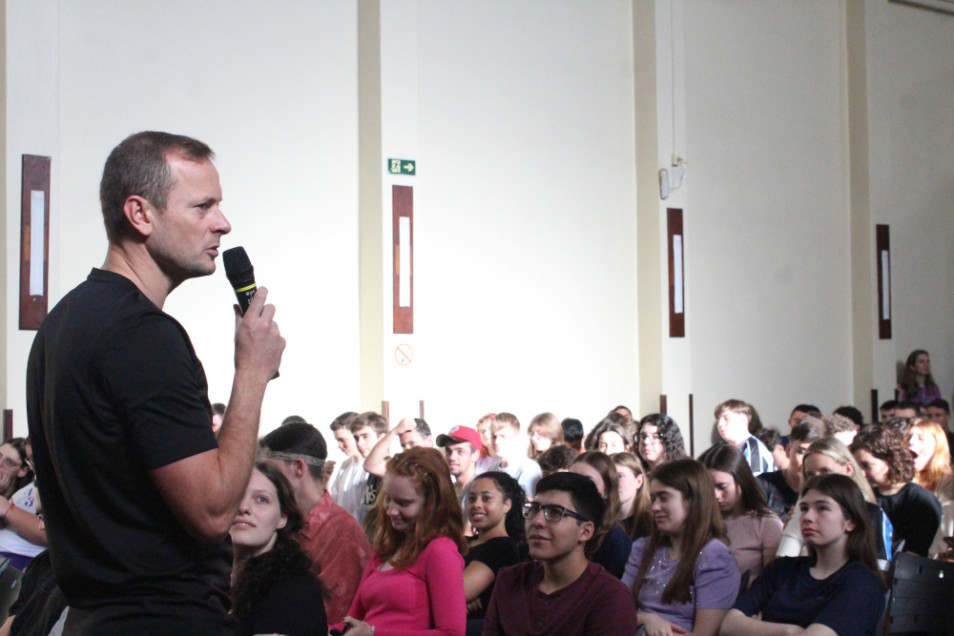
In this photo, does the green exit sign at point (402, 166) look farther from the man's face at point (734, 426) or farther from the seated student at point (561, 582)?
the seated student at point (561, 582)

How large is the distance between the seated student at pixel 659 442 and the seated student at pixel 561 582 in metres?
2.67

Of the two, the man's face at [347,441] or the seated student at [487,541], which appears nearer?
the seated student at [487,541]

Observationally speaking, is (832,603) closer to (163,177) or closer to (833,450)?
(833,450)

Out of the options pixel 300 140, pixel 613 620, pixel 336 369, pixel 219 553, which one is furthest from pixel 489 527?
pixel 300 140

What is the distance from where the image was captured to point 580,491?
3.06m

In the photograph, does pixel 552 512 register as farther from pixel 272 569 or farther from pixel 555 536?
pixel 272 569

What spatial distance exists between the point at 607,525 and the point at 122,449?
276cm

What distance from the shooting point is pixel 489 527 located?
3736 mm

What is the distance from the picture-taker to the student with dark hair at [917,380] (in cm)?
961

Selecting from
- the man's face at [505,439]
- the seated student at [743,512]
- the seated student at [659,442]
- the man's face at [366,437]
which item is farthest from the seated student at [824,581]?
the man's face at [505,439]

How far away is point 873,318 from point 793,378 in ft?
3.35

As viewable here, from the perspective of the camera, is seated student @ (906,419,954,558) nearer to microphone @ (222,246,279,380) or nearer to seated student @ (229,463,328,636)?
seated student @ (229,463,328,636)

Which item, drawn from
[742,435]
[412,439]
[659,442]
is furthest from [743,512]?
[742,435]

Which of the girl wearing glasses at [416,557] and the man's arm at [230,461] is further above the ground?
the man's arm at [230,461]
